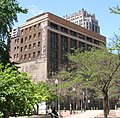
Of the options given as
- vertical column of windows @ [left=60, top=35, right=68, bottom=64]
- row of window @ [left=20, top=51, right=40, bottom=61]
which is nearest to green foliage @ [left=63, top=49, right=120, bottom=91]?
row of window @ [left=20, top=51, right=40, bottom=61]

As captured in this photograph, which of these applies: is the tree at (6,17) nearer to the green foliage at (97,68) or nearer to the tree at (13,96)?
the green foliage at (97,68)

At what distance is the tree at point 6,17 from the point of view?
2570 cm

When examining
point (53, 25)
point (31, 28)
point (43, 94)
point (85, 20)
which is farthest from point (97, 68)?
point (85, 20)

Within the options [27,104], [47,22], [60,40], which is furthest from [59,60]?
[27,104]

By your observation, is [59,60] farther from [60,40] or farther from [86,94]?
[86,94]

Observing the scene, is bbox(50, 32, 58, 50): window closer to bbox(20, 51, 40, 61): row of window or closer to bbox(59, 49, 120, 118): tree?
bbox(20, 51, 40, 61): row of window

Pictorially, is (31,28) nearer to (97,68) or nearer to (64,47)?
(64,47)

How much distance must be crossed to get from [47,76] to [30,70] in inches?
365

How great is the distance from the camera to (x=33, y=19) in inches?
3487

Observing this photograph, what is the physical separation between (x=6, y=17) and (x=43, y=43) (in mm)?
57474

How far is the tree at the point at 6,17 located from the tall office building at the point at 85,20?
13411 cm

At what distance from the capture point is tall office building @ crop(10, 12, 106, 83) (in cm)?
8231

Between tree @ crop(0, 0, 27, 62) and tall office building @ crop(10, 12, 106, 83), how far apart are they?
4895 cm

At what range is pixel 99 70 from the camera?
3284 centimetres
